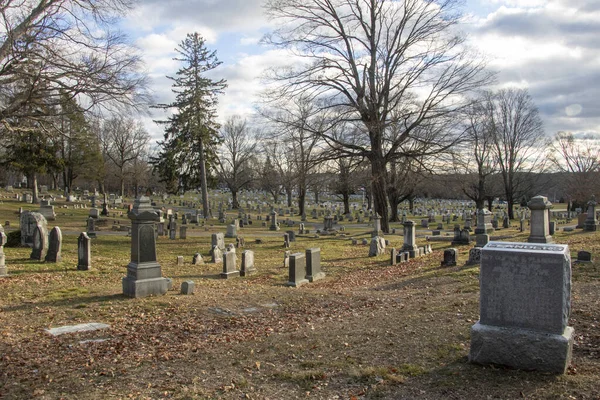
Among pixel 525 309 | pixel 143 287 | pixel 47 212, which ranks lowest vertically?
pixel 143 287

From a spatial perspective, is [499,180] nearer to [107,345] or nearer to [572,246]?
[572,246]

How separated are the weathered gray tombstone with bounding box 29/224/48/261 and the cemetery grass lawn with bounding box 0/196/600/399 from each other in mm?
2171

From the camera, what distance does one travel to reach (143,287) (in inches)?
375

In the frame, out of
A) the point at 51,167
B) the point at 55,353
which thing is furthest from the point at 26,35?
the point at 51,167

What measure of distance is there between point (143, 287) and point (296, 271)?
4.39 meters

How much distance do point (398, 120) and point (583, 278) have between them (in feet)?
47.3

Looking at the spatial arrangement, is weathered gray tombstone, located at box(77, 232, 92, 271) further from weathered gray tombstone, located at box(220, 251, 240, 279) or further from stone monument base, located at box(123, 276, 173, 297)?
stone monument base, located at box(123, 276, 173, 297)

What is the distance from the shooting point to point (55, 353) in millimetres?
5812

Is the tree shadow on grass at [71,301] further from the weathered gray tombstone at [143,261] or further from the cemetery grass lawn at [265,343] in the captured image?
the weathered gray tombstone at [143,261]

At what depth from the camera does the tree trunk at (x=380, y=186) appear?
23.8m

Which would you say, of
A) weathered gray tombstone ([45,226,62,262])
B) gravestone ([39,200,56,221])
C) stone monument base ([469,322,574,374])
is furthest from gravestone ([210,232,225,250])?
gravestone ([39,200,56,221])

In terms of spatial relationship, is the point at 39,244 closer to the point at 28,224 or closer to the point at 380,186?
the point at 28,224

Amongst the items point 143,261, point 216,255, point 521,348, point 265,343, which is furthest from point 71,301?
point 521,348

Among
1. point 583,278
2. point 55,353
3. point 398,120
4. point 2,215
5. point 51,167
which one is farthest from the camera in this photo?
point 51,167
